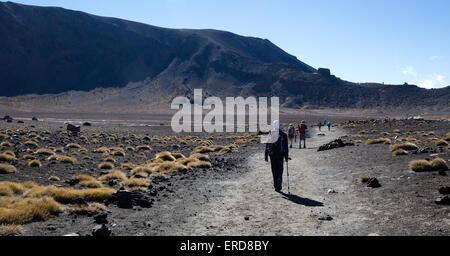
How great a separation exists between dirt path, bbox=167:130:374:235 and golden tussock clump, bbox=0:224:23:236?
2.66 meters

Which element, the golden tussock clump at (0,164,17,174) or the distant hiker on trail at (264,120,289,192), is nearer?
the distant hiker on trail at (264,120,289,192)

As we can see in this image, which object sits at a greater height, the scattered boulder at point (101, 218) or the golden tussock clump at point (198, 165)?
the scattered boulder at point (101, 218)

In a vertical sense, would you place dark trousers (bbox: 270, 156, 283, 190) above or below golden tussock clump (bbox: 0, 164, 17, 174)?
above

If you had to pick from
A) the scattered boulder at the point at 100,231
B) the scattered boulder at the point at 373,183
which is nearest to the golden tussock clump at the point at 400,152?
the scattered boulder at the point at 373,183

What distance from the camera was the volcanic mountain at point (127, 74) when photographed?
139375 millimetres

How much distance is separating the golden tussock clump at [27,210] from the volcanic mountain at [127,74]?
123 meters

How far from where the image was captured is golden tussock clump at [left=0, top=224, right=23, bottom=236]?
5678 mm

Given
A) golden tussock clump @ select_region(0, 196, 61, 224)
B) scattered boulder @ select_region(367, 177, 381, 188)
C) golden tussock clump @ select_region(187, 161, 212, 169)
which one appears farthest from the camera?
golden tussock clump @ select_region(187, 161, 212, 169)

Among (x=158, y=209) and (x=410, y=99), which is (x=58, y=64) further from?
(x=158, y=209)

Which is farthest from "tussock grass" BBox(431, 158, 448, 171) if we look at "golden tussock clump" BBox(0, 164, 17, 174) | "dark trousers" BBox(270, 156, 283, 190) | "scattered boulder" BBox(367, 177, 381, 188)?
"golden tussock clump" BBox(0, 164, 17, 174)

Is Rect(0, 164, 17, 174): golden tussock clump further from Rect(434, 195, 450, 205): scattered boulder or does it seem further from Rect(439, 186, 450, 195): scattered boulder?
Rect(439, 186, 450, 195): scattered boulder

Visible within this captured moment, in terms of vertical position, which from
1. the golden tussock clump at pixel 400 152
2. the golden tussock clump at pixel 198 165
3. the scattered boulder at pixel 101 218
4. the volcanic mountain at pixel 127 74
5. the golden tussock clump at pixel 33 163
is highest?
the volcanic mountain at pixel 127 74

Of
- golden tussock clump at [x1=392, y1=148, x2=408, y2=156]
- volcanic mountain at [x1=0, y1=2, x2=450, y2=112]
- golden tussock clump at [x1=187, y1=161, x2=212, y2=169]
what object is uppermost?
volcanic mountain at [x1=0, y1=2, x2=450, y2=112]

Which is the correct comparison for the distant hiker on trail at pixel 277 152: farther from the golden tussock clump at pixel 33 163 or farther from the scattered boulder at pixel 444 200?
the golden tussock clump at pixel 33 163
